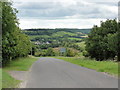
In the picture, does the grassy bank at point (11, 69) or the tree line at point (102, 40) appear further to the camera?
the tree line at point (102, 40)

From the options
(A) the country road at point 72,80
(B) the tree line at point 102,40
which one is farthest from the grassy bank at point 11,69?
(B) the tree line at point 102,40

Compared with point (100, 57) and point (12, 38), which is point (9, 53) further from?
point (100, 57)

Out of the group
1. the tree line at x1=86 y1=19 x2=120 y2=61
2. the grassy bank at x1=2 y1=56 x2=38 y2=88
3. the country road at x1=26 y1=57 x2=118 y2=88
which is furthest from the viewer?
the tree line at x1=86 y1=19 x2=120 y2=61

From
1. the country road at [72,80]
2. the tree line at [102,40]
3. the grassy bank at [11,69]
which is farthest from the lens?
the tree line at [102,40]

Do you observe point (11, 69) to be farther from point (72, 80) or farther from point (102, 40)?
point (102, 40)

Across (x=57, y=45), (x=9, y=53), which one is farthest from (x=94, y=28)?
(x=57, y=45)

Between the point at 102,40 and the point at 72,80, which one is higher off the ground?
the point at 102,40

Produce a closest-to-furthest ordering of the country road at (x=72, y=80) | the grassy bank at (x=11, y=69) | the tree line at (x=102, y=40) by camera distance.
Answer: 1. the country road at (x=72, y=80)
2. the grassy bank at (x=11, y=69)
3. the tree line at (x=102, y=40)

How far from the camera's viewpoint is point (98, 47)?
5466cm

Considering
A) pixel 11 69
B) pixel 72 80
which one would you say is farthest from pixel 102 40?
pixel 72 80

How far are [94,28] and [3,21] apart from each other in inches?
1276

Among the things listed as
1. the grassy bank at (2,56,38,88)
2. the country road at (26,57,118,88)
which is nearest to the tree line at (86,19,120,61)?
the grassy bank at (2,56,38,88)

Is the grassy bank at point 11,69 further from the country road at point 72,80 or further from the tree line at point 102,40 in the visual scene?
the tree line at point 102,40

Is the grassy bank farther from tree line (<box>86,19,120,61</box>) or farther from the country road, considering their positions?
tree line (<box>86,19,120,61</box>)
